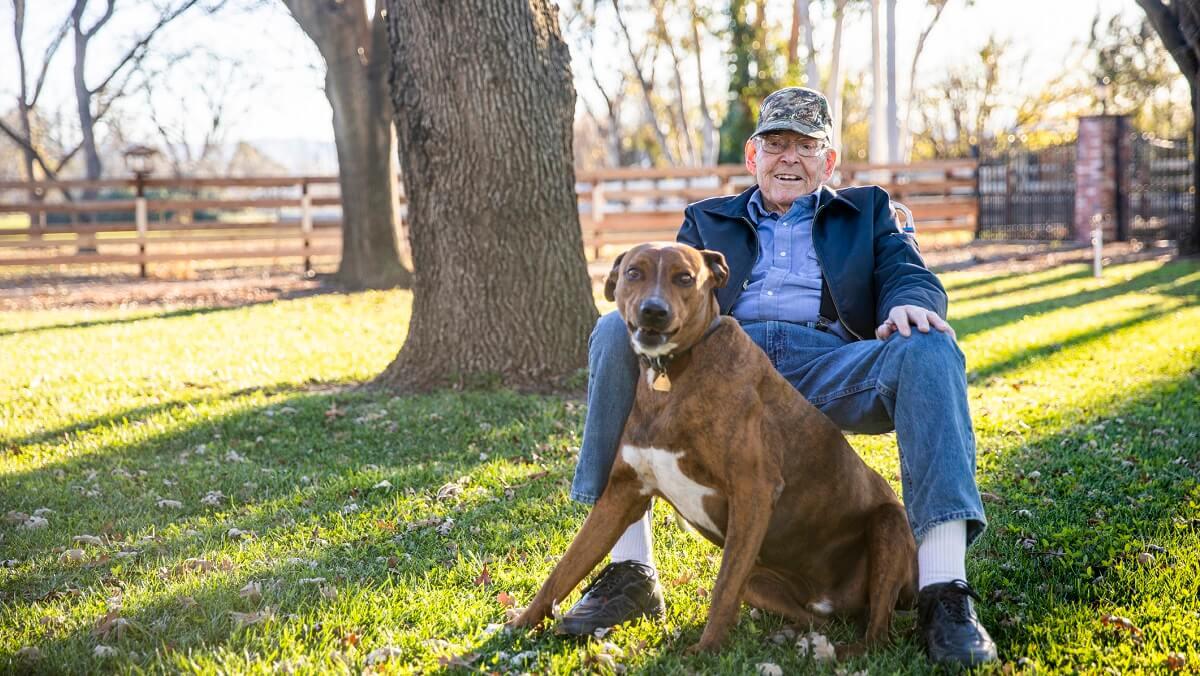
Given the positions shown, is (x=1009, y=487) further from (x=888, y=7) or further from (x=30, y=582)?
(x=888, y=7)

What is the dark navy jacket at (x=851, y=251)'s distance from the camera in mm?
3492

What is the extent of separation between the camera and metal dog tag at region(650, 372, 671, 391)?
2.87 metres

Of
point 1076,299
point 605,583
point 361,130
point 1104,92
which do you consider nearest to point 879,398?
point 605,583

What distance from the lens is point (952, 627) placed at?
2.85 m

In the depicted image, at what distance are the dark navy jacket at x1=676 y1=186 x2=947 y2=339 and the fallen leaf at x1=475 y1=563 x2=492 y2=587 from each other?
1296 mm

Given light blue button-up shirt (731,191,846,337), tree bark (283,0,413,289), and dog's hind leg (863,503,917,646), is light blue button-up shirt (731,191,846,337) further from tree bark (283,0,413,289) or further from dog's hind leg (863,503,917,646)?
tree bark (283,0,413,289)

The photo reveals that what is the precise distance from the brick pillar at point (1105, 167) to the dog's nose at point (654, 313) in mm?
19384

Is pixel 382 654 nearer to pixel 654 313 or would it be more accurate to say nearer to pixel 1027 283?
pixel 654 313

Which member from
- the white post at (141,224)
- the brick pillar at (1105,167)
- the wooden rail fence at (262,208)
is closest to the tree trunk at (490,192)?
the wooden rail fence at (262,208)

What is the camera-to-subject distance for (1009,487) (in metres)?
4.71

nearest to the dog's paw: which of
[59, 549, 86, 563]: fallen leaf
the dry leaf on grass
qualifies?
the dry leaf on grass

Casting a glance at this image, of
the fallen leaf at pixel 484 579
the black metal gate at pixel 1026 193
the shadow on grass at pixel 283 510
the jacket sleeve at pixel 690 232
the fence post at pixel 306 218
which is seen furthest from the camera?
the black metal gate at pixel 1026 193

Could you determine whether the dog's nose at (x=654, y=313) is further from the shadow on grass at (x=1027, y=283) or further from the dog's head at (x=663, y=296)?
the shadow on grass at (x=1027, y=283)

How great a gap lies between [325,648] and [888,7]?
2390 cm
